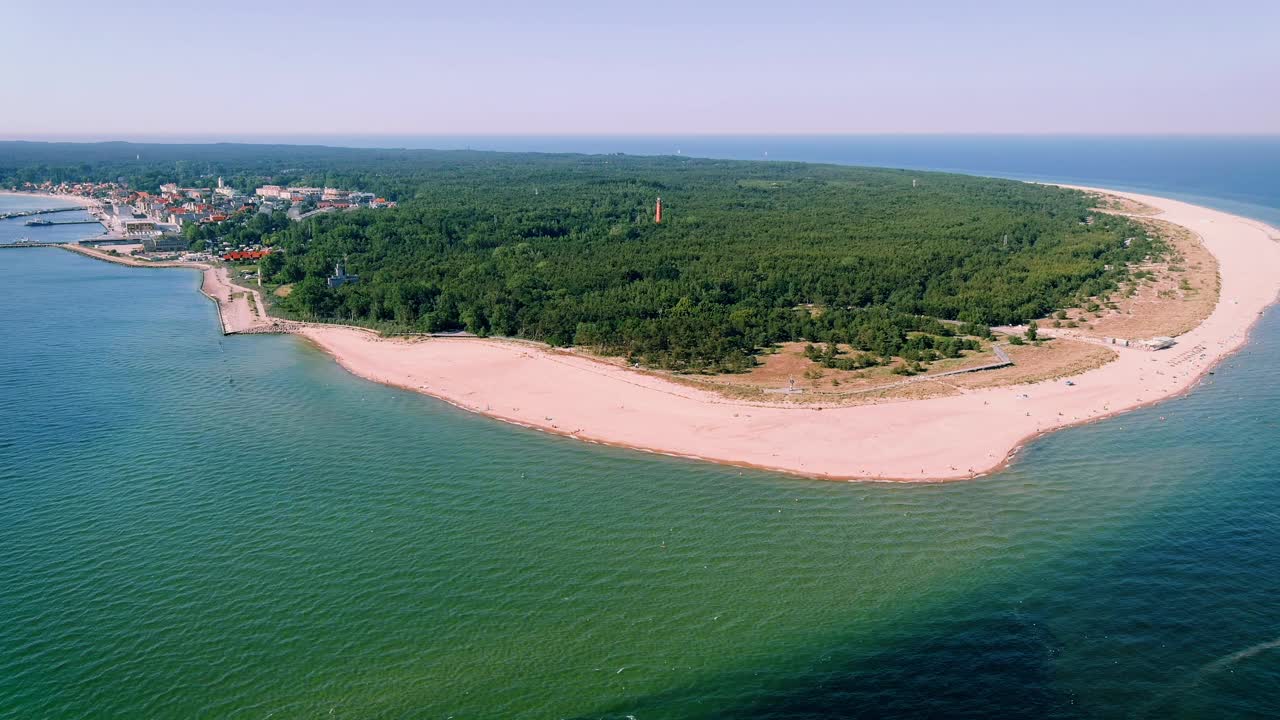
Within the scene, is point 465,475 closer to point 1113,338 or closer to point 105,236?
point 1113,338

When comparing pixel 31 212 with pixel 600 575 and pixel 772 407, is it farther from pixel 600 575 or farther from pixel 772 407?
pixel 600 575

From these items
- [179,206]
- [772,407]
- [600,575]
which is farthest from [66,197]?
[600,575]

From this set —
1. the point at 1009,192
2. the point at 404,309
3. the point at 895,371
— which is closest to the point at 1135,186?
the point at 1009,192

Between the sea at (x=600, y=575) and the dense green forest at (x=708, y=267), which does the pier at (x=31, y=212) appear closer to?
the dense green forest at (x=708, y=267)

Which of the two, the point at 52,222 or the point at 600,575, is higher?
the point at 52,222

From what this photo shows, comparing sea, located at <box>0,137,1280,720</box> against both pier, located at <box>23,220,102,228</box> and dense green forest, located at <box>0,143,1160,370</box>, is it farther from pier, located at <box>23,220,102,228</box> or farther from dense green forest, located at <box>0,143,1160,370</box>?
pier, located at <box>23,220,102,228</box>

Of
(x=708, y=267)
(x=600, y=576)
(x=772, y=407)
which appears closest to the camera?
(x=600, y=576)

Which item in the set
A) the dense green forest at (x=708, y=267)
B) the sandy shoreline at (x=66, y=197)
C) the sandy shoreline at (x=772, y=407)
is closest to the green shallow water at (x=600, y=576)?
the sandy shoreline at (x=772, y=407)

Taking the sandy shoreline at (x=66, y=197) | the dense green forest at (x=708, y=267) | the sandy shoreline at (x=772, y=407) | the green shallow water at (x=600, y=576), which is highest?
the sandy shoreline at (x=66, y=197)
